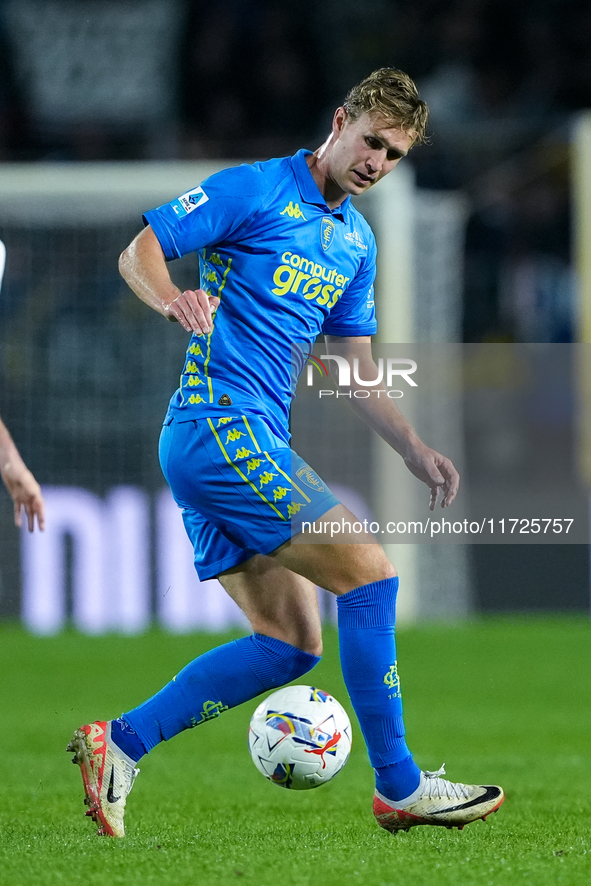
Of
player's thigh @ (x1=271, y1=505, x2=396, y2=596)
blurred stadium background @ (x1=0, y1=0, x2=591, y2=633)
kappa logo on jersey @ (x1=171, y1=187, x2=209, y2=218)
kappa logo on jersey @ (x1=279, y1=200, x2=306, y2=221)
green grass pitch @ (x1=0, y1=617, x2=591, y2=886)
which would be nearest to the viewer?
green grass pitch @ (x1=0, y1=617, x2=591, y2=886)

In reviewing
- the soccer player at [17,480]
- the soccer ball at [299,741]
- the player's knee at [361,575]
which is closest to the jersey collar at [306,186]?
the player's knee at [361,575]

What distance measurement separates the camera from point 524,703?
685 centimetres

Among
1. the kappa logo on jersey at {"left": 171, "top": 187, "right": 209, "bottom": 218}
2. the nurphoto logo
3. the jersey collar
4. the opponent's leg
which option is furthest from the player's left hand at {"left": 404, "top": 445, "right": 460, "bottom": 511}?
the kappa logo on jersey at {"left": 171, "top": 187, "right": 209, "bottom": 218}

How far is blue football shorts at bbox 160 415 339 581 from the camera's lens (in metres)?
3.35

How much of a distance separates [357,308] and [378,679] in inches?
43.4

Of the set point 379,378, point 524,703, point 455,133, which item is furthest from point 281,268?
point 455,133

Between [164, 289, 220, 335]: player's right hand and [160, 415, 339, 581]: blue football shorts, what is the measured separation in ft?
1.41

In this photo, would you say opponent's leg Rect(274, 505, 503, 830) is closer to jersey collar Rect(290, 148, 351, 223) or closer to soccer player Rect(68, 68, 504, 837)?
soccer player Rect(68, 68, 504, 837)

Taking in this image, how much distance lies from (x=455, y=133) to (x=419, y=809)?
400 inches

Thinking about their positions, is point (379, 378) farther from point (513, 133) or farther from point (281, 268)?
point (513, 133)

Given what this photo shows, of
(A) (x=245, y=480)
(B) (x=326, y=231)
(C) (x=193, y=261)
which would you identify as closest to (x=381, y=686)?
(A) (x=245, y=480)

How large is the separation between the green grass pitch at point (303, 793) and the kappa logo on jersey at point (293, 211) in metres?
1.63

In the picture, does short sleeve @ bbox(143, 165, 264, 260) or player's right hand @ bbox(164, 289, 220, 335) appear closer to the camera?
player's right hand @ bbox(164, 289, 220, 335)

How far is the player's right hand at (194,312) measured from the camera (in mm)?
3039
